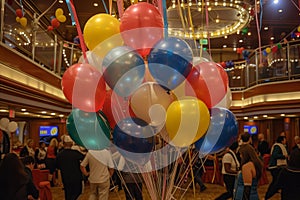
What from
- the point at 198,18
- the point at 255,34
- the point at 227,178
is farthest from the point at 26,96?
the point at 255,34

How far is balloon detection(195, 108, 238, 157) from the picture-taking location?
2273 millimetres

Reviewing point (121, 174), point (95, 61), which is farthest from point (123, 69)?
point (121, 174)

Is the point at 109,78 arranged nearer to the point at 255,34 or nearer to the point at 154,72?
the point at 154,72

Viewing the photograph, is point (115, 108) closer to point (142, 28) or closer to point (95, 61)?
point (95, 61)

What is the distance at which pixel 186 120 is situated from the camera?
2.05 meters

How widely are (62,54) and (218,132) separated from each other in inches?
334

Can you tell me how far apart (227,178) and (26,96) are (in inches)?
167

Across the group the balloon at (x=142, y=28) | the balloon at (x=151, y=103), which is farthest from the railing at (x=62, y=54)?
the balloon at (x=151, y=103)

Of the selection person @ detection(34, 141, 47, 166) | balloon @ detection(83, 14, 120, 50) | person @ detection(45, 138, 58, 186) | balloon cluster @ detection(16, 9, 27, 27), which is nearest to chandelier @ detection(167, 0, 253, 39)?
balloon cluster @ detection(16, 9, 27, 27)

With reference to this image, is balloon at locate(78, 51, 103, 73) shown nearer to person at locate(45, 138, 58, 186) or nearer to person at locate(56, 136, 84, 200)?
person at locate(56, 136, 84, 200)

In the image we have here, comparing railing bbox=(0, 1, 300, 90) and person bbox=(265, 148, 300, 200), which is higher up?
railing bbox=(0, 1, 300, 90)

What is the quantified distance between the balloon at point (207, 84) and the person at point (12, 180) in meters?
2.26

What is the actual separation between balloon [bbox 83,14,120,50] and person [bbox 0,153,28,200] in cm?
196

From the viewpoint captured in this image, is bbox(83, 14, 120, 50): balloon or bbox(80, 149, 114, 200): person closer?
bbox(83, 14, 120, 50): balloon
